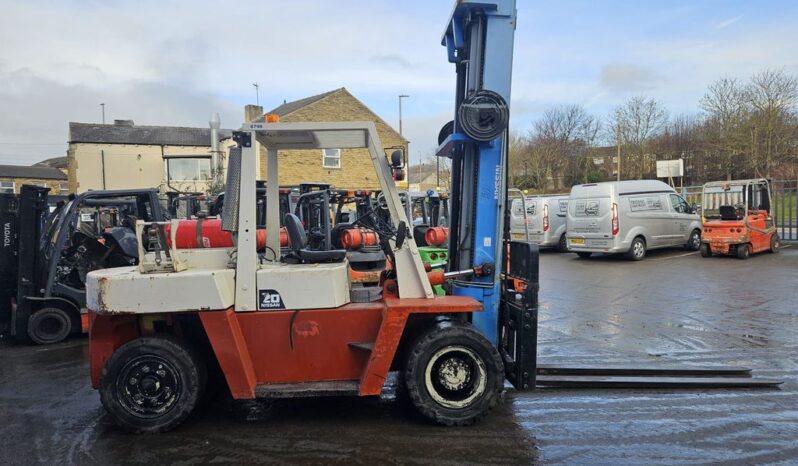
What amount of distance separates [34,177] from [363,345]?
60448 mm

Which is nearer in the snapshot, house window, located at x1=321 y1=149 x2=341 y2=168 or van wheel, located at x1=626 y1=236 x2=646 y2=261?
van wheel, located at x1=626 y1=236 x2=646 y2=261

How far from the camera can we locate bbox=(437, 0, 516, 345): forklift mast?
16.4 feet

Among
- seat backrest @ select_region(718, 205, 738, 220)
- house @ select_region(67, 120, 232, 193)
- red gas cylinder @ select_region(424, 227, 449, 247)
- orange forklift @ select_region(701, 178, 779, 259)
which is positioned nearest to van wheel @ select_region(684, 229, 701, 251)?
orange forklift @ select_region(701, 178, 779, 259)

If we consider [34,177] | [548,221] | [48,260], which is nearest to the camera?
[48,260]

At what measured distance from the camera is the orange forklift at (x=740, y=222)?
1567 centimetres

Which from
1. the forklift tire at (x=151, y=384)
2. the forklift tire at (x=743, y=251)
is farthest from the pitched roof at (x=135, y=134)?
the forklift tire at (x=151, y=384)

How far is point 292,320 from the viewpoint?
4.57m

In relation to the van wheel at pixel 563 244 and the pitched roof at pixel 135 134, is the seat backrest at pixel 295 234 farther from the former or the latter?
the pitched roof at pixel 135 134

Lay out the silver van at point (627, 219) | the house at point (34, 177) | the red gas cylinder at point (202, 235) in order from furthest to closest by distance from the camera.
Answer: the house at point (34, 177)
the silver van at point (627, 219)
the red gas cylinder at point (202, 235)

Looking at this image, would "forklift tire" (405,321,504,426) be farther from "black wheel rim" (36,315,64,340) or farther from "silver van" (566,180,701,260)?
"silver van" (566,180,701,260)

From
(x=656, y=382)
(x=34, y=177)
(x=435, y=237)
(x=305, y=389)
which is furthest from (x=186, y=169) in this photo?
(x=656, y=382)

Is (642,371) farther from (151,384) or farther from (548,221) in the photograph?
(548,221)

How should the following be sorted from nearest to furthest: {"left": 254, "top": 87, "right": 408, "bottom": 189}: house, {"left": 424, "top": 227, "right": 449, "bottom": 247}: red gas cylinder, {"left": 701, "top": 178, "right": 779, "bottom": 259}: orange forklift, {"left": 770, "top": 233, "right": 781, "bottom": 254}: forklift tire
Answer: {"left": 424, "top": 227, "right": 449, "bottom": 247}: red gas cylinder
{"left": 701, "top": 178, "right": 779, "bottom": 259}: orange forklift
{"left": 770, "top": 233, "right": 781, "bottom": 254}: forklift tire
{"left": 254, "top": 87, "right": 408, "bottom": 189}: house

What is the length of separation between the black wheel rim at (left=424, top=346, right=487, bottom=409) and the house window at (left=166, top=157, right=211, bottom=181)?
3365cm
